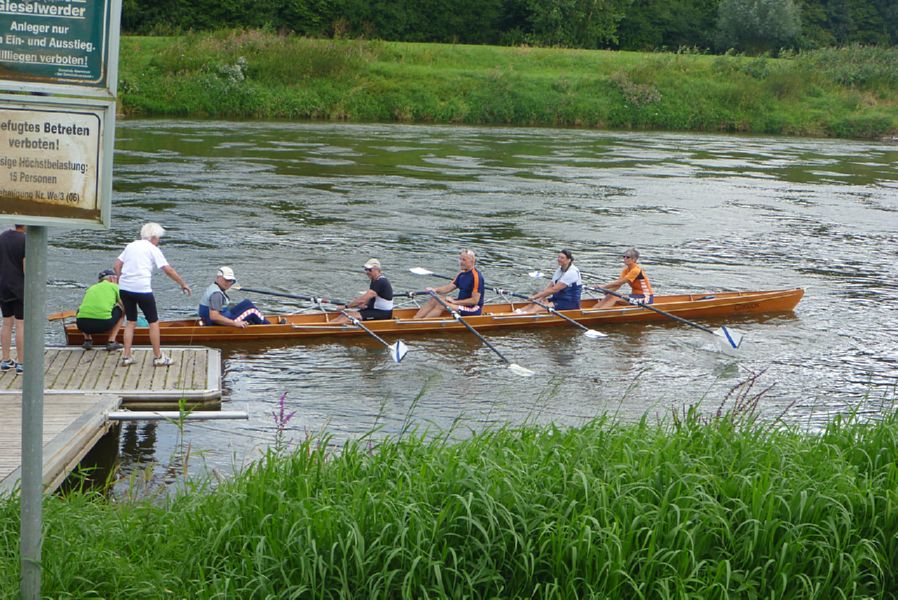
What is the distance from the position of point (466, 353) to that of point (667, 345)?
10.0ft

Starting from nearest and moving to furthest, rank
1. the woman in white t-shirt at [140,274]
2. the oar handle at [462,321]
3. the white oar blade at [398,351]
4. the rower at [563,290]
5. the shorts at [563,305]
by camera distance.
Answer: the woman in white t-shirt at [140,274], the white oar blade at [398,351], the oar handle at [462,321], the rower at [563,290], the shorts at [563,305]

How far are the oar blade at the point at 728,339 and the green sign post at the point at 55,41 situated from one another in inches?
443

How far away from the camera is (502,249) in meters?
21.5

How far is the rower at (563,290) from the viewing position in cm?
1538

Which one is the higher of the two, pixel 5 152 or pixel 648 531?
pixel 5 152

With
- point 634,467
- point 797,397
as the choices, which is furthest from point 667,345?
point 634,467

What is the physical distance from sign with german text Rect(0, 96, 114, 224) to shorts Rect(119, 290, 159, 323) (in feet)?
21.4

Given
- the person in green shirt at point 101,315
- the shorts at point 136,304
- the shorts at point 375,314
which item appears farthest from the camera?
the shorts at point 375,314

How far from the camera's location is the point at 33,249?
4609mm

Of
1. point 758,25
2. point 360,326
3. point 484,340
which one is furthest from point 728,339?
point 758,25

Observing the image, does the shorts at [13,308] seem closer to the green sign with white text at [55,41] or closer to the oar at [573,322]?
the green sign with white text at [55,41]

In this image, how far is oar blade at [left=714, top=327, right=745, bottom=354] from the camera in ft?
47.1

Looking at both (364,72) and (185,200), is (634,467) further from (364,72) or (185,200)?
(364,72)

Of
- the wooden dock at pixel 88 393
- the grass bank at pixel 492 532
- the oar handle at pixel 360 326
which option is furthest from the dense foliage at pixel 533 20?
the grass bank at pixel 492 532
